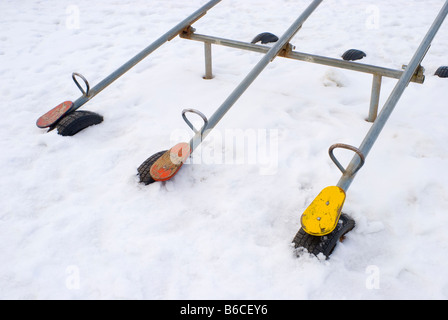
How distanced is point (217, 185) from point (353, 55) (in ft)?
7.27

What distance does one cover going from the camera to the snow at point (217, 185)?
1743 mm

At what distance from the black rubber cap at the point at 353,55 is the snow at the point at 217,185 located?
0.50ft

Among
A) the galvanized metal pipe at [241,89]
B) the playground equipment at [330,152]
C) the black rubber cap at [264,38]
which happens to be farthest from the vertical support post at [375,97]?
the black rubber cap at [264,38]

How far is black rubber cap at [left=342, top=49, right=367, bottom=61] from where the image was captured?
3.78 metres

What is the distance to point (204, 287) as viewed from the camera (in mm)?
1703

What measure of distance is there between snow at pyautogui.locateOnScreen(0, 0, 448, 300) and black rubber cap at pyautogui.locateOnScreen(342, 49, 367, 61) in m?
0.15

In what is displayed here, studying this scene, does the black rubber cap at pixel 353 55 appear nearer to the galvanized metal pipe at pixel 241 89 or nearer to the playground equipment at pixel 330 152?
the playground equipment at pixel 330 152

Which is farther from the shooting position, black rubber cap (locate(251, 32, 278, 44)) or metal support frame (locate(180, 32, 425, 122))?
black rubber cap (locate(251, 32, 278, 44))

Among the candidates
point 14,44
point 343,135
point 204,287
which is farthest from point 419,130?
point 14,44

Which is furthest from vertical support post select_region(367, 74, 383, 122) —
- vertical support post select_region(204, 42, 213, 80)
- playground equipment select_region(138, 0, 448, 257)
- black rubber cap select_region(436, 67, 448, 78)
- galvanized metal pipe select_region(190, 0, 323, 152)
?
vertical support post select_region(204, 42, 213, 80)

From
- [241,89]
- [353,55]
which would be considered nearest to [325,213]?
[241,89]

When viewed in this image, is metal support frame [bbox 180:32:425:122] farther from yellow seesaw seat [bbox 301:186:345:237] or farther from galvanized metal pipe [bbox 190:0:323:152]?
yellow seesaw seat [bbox 301:186:345:237]

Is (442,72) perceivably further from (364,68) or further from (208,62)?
(208,62)

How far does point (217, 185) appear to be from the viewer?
2.28m
